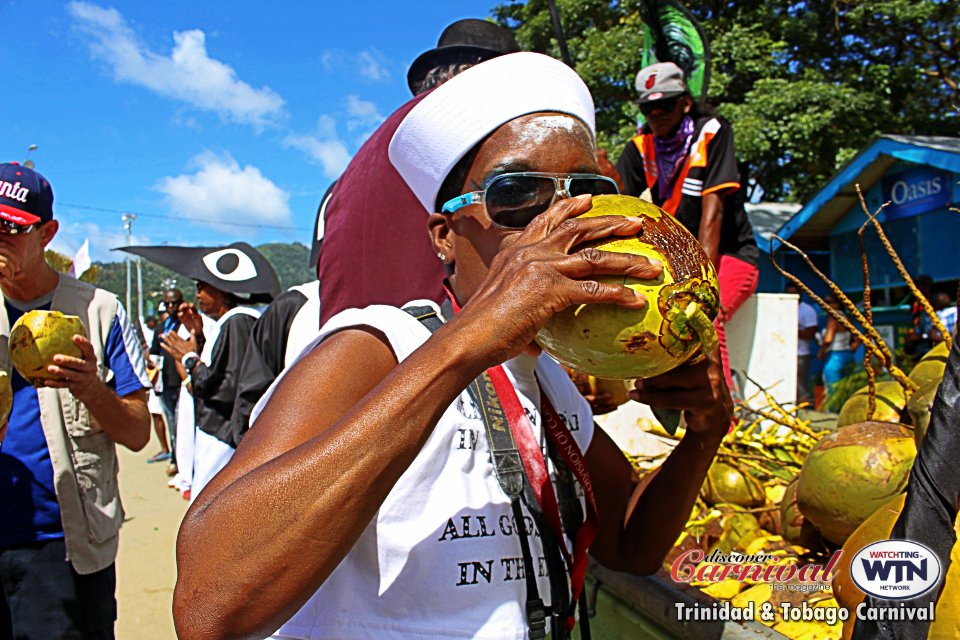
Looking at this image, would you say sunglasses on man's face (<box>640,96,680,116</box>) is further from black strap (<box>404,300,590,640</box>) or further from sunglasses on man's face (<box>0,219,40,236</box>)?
sunglasses on man's face (<box>0,219,40,236</box>)

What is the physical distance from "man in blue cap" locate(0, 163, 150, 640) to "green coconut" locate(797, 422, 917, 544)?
2.34 m

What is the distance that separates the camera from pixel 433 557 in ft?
4.00

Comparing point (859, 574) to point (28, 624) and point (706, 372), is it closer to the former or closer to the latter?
point (706, 372)

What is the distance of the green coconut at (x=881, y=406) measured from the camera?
7.40ft

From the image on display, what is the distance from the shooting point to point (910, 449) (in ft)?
6.11

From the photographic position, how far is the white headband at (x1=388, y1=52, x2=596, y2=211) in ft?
4.83

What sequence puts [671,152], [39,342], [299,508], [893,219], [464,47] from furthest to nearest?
[893,219] < [671,152] < [464,47] < [39,342] < [299,508]

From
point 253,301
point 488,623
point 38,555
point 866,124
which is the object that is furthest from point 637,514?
point 866,124

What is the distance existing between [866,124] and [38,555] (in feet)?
43.1

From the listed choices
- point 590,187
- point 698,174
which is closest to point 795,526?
point 590,187

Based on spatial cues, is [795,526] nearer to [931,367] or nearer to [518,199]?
[931,367]

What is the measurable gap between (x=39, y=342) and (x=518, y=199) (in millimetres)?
1809

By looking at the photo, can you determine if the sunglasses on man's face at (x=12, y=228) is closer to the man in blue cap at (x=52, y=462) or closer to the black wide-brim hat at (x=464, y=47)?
the man in blue cap at (x=52, y=462)

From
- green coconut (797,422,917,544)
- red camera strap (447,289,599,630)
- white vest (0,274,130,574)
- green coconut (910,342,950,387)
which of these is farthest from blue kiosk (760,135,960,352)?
white vest (0,274,130,574)
